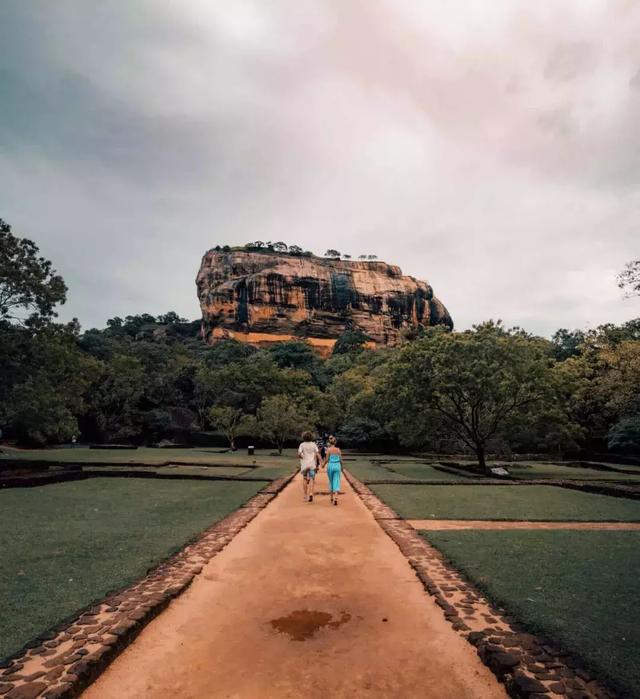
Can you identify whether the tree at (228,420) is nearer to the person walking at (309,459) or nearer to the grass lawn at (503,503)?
the grass lawn at (503,503)

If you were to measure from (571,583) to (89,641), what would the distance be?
5.05m

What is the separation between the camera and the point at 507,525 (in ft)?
29.8

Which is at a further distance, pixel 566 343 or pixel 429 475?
pixel 566 343

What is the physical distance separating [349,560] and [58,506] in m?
7.83

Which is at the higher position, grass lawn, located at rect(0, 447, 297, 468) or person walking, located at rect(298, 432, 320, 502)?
person walking, located at rect(298, 432, 320, 502)

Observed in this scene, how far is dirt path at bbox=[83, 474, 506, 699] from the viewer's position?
3.25 m

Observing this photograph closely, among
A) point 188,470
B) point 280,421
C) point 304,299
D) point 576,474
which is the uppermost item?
point 304,299

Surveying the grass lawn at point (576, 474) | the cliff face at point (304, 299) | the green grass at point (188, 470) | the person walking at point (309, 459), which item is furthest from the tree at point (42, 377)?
the cliff face at point (304, 299)

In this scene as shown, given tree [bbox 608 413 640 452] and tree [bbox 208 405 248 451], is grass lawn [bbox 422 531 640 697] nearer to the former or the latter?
tree [bbox 608 413 640 452]

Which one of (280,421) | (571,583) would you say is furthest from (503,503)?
(280,421)

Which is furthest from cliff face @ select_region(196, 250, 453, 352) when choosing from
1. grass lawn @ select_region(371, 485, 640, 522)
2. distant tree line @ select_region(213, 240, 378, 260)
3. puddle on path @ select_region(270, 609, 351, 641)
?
puddle on path @ select_region(270, 609, 351, 641)

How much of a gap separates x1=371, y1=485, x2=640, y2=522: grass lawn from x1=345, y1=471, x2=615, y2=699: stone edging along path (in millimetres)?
4357

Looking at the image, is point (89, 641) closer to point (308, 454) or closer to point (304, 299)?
point (308, 454)

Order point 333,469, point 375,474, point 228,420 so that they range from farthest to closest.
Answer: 1. point 228,420
2. point 375,474
3. point 333,469
